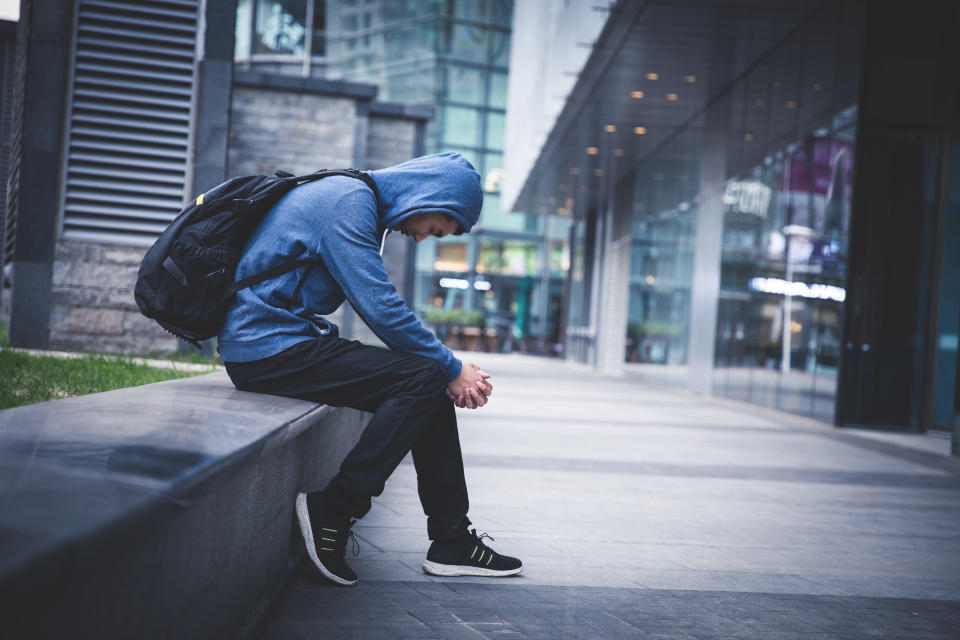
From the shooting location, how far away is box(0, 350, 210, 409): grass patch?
398 centimetres

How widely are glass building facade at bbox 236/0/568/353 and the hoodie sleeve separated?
35.5m

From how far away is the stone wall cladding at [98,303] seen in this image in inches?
324

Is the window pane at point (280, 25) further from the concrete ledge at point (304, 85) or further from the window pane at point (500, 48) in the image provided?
the concrete ledge at point (304, 85)

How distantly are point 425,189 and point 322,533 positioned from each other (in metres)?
1.29

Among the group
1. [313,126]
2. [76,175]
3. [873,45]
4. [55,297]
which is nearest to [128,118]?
[76,175]

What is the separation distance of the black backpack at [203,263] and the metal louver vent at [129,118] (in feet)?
18.3

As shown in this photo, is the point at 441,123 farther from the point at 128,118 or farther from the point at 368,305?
the point at 368,305

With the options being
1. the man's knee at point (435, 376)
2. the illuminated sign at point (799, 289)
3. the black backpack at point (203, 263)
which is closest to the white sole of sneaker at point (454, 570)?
the man's knee at point (435, 376)

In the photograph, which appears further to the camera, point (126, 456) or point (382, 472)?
point (382, 472)

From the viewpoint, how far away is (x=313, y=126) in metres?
12.4

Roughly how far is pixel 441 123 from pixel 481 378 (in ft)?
128

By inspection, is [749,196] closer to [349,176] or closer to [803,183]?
[803,183]

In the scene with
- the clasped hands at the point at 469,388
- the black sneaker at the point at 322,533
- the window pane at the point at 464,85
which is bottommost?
the black sneaker at the point at 322,533

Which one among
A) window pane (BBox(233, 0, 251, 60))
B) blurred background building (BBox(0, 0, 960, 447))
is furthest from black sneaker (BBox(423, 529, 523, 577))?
window pane (BBox(233, 0, 251, 60))
